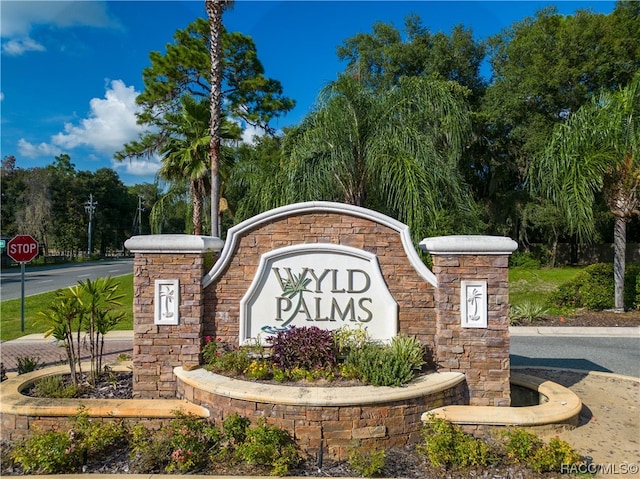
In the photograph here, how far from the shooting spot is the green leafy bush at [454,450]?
12.6 ft

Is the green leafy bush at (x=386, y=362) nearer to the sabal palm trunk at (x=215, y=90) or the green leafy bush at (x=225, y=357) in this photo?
the green leafy bush at (x=225, y=357)

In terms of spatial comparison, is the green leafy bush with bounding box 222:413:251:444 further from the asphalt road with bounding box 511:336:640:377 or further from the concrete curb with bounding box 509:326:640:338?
the concrete curb with bounding box 509:326:640:338

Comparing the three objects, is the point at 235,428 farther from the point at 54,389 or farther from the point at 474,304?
the point at 474,304

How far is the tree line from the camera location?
32.3ft

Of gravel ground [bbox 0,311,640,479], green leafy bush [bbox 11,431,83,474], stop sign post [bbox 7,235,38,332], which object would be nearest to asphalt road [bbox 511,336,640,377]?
gravel ground [bbox 0,311,640,479]

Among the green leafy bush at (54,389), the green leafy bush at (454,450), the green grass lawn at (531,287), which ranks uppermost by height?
the green grass lawn at (531,287)

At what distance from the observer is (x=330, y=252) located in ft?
17.4

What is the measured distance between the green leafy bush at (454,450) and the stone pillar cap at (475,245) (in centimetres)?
198

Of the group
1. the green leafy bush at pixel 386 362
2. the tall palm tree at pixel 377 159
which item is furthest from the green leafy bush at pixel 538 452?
the tall palm tree at pixel 377 159

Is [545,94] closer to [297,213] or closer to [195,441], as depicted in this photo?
[297,213]

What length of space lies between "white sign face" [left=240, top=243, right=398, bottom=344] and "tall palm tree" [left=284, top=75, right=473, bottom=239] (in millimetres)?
3929

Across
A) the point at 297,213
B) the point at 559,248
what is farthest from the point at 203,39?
the point at 559,248

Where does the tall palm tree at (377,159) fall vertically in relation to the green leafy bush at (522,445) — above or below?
above

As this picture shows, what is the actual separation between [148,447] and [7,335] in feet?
26.8
